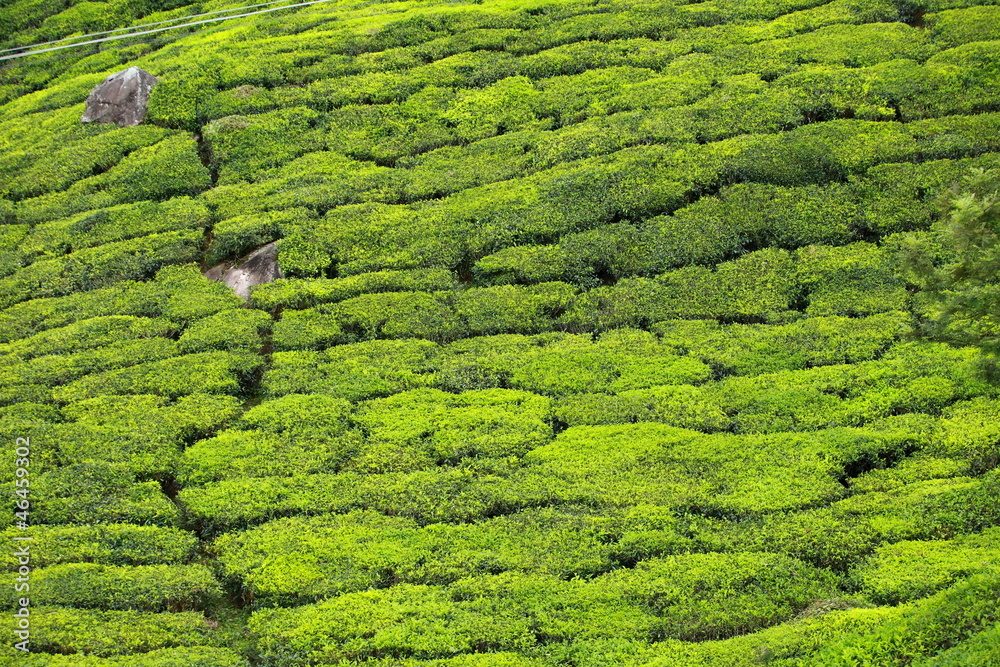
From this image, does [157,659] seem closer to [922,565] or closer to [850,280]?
[922,565]

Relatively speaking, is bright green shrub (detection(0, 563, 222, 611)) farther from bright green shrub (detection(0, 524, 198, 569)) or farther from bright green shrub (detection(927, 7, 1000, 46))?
bright green shrub (detection(927, 7, 1000, 46))

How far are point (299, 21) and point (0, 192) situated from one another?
12.2 metres

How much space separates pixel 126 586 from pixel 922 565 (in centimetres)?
1213

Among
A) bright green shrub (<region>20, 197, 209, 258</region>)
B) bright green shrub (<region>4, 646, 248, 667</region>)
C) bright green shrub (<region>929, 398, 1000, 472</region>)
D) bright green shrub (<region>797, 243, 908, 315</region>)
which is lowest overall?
bright green shrub (<region>4, 646, 248, 667</region>)

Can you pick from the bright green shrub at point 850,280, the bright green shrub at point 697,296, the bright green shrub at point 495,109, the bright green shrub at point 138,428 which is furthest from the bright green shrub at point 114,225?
the bright green shrub at point 850,280

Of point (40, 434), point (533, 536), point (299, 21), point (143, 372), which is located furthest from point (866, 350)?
point (299, 21)

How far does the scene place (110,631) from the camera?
14453 millimetres

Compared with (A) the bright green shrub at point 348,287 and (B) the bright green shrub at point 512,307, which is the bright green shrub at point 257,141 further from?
(B) the bright green shrub at point 512,307

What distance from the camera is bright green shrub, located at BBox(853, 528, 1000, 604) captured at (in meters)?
13.2

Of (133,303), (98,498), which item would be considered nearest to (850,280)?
(98,498)

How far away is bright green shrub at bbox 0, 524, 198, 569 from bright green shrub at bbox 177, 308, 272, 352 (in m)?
5.88

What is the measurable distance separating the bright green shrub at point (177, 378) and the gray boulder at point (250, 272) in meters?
2.87

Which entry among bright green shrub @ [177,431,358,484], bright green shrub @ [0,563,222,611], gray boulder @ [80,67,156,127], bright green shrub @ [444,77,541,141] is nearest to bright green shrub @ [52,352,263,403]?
bright green shrub @ [177,431,358,484]

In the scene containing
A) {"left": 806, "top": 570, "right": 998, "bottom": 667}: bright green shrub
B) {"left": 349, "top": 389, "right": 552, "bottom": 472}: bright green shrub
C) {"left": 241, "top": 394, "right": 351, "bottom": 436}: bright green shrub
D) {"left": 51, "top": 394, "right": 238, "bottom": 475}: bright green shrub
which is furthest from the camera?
{"left": 241, "top": 394, "right": 351, "bottom": 436}: bright green shrub
